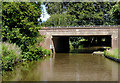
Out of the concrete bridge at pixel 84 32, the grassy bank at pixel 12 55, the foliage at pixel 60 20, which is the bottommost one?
the grassy bank at pixel 12 55

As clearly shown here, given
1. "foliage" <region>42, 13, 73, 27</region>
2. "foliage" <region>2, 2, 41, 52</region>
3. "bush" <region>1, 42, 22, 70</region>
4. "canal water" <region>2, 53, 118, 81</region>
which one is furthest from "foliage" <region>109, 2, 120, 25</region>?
"bush" <region>1, 42, 22, 70</region>

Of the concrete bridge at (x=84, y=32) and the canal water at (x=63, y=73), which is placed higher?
the concrete bridge at (x=84, y=32)

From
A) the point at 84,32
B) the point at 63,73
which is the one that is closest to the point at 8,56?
the point at 63,73

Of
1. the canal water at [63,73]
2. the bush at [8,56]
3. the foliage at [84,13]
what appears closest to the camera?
the canal water at [63,73]

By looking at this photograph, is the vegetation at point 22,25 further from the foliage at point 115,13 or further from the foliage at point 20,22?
the foliage at point 115,13

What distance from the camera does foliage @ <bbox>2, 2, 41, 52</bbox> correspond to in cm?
1684

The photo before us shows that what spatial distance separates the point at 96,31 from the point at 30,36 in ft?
43.0

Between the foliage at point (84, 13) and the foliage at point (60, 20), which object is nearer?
the foliage at point (84, 13)

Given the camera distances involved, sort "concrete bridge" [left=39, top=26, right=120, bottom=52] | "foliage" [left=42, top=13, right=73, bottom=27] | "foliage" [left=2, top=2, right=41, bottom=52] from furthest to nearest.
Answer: "foliage" [left=42, top=13, right=73, bottom=27], "concrete bridge" [left=39, top=26, right=120, bottom=52], "foliage" [left=2, top=2, right=41, bottom=52]

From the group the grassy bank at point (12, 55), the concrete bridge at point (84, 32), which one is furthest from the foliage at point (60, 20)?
the grassy bank at point (12, 55)

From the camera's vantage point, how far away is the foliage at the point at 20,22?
16844 mm

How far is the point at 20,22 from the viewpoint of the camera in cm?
1753

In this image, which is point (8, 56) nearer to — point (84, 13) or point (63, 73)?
point (63, 73)

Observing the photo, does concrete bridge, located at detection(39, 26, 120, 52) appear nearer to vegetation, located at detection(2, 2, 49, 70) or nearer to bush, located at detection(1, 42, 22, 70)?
vegetation, located at detection(2, 2, 49, 70)
